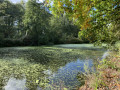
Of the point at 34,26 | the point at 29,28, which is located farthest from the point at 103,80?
the point at 29,28

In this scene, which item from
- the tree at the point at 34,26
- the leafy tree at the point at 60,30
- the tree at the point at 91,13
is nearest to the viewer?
the tree at the point at 91,13

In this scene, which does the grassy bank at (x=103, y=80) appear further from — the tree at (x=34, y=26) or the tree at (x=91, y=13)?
the tree at (x=34, y=26)

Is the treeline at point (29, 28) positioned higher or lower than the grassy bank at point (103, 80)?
higher

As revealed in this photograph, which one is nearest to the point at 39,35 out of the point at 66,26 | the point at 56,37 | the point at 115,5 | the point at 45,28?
the point at 45,28

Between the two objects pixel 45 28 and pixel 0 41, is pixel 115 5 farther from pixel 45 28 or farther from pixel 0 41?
pixel 45 28

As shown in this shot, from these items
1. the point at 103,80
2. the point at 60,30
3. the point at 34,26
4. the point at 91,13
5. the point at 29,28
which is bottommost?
the point at 103,80

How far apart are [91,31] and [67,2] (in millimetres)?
1438

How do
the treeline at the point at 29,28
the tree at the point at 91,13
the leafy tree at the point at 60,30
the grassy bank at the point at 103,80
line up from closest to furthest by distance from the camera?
1. the tree at the point at 91,13
2. the grassy bank at the point at 103,80
3. the treeline at the point at 29,28
4. the leafy tree at the point at 60,30

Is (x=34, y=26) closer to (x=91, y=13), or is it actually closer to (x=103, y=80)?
(x=91, y=13)

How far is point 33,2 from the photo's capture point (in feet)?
98.6

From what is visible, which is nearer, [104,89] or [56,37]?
[104,89]

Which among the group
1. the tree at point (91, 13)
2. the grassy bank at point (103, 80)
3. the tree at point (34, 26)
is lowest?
the grassy bank at point (103, 80)

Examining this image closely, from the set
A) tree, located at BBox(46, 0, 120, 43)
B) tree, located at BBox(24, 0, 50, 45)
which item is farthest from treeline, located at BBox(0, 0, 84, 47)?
tree, located at BBox(46, 0, 120, 43)

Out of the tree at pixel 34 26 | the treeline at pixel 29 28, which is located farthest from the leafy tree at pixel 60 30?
the tree at pixel 34 26
